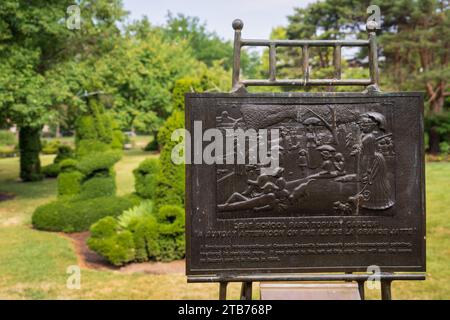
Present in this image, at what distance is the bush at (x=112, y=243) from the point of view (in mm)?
8336

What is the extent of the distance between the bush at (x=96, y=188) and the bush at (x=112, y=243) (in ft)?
11.8

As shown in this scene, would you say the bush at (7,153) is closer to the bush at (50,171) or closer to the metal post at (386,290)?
the bush at (50,171)

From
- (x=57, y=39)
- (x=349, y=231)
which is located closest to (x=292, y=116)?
(x=349, y=231)

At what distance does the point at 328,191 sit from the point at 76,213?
894 cm

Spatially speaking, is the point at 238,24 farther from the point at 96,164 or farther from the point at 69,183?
the point at 69,183

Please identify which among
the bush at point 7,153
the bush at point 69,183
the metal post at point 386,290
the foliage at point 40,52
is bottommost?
the metal post at point 386,290

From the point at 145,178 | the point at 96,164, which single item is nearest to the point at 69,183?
the point at 96,164

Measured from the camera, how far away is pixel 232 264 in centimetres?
373

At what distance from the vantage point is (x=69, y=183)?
11961 millimetres

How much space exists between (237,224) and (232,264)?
0.33 meters

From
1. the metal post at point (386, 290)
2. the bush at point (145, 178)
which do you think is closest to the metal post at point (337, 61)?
the metal post at point (386, 290)

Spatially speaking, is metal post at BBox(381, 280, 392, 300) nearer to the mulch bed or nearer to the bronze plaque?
the bronze plaque

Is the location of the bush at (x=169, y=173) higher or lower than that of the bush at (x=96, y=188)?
higher

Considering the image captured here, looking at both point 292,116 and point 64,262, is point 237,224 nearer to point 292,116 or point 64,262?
point 292,116
